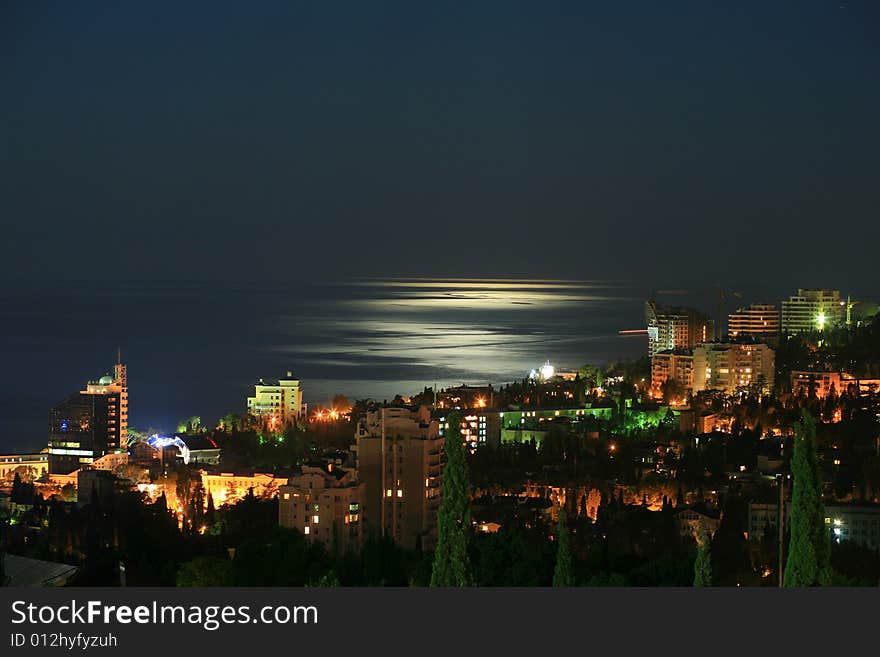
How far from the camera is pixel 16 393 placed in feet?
42.8

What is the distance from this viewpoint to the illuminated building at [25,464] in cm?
1065

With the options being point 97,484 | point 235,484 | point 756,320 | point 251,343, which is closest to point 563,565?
point 235,484

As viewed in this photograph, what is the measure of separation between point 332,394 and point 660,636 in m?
10.1

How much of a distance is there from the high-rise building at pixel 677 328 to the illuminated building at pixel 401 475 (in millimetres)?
9542

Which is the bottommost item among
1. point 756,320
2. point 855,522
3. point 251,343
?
point 855,522

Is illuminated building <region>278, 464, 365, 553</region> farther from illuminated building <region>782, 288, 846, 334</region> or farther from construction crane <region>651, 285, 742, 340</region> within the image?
construction crane <region>651, 285, 742, 340</region>

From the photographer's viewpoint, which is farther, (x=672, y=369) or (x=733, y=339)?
(x=733, y=339)

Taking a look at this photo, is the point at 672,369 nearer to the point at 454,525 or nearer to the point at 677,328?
the point at 677,328

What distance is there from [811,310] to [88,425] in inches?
439

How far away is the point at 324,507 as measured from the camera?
7.12 m

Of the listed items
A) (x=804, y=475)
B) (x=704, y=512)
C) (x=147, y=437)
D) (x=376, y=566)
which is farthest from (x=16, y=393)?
(x=804, y=475)

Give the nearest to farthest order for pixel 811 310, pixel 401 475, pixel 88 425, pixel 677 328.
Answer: pixel 401 475
pixel 88 425
pixel 677 328
pixel 811 310

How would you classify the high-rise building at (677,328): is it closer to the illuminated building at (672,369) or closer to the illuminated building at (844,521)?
the illuminated building at (672,369)

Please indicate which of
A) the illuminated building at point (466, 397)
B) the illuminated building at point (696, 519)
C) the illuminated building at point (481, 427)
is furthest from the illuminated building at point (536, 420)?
the illuminated building at point (696, 519)
